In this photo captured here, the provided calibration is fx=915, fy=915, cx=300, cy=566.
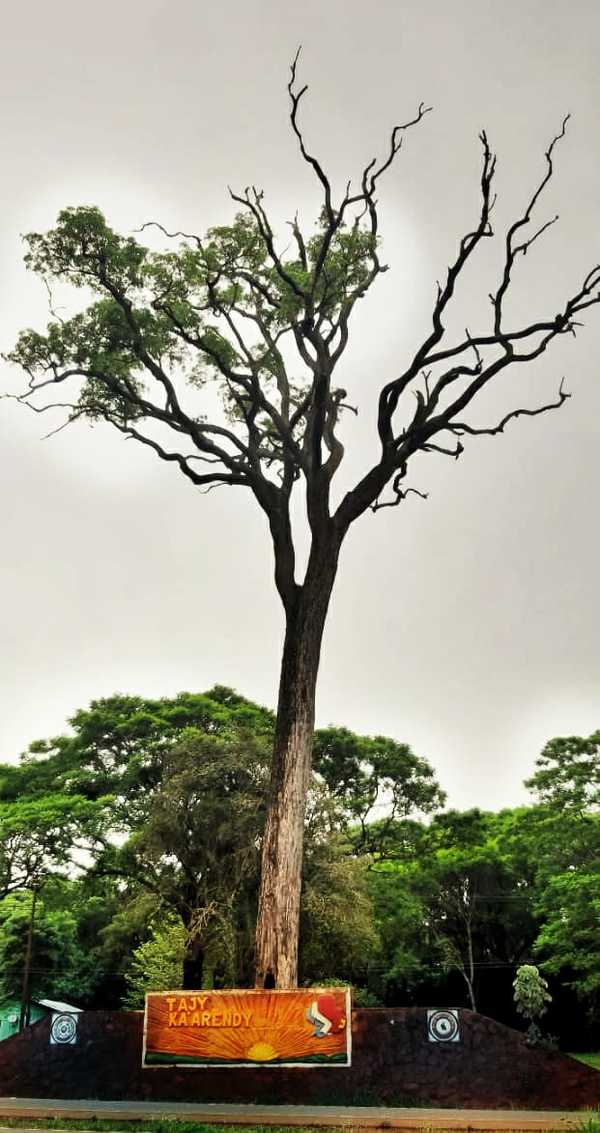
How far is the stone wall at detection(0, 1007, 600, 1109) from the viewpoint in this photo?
1013 centimetres

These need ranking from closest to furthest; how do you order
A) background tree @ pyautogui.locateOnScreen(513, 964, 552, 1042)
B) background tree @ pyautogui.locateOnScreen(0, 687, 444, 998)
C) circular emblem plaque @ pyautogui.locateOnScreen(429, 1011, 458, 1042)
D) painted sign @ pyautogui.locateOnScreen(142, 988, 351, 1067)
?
circular emblem plaque @ pyautogui.locateOnScreen(429, 1011, 458, 1042), painted sign @ pyautogui.locateOnScreen(142, 988, 351, 1067), background tree @ pyautogui.locateOnScreen(513, 964, 552, 1042), background tree @ pyautogui.locateOnScreen(0, 687, 444, 998)

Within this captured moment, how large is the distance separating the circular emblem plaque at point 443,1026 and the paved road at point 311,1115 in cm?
72

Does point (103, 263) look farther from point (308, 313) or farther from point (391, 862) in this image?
point (391, 862)

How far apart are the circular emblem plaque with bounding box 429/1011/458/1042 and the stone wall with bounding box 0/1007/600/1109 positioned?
72mm

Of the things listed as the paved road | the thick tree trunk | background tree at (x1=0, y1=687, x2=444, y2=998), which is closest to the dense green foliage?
background tree at (x1=0, y1=687, x2=444, y2=998)

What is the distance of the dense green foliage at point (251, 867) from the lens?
20.1 meters

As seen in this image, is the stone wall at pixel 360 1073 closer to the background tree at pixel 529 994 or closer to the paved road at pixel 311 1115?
the paved road at pixel 311 1115

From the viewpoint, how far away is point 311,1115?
9.95 m

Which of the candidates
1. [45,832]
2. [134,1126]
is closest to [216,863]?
[45,832]

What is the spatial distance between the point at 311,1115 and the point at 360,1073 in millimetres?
890

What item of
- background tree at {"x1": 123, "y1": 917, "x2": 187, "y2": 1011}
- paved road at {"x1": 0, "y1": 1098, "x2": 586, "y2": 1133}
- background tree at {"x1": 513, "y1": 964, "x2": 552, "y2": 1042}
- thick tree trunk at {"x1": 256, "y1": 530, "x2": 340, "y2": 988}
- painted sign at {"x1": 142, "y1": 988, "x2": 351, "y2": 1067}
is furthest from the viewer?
background tree at {"x1": 123, "y1": 917, "x2": 187, "y2": 1011}

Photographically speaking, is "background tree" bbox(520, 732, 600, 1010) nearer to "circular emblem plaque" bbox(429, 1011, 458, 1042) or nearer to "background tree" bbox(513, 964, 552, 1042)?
"background tree" bbox(513, 964, 552, 1042)

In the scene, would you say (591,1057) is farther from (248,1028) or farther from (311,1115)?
(311,1115)

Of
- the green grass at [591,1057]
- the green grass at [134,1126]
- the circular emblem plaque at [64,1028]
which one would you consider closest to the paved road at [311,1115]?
the green grass at [134,1126]
